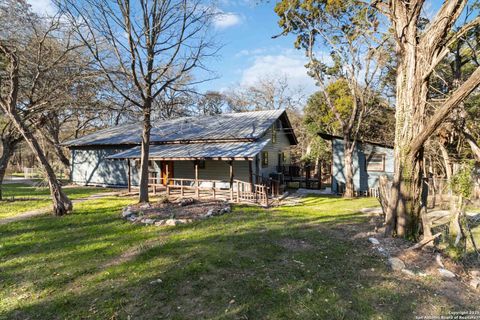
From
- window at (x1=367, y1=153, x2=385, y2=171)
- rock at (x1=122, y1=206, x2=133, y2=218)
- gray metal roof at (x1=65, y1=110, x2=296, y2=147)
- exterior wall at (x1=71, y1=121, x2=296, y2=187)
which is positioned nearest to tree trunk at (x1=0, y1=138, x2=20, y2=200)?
gray metal roof at (x1=65, y1=110, x2=296, y2=147)

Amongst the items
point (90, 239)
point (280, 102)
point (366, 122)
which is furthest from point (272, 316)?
point (280, 102)

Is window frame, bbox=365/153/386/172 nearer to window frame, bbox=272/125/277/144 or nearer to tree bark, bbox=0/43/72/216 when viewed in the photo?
window frame, bbox=272/125/277/144

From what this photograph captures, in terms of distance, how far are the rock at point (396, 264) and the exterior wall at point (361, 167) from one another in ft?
34.6

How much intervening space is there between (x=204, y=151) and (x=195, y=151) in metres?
0.63

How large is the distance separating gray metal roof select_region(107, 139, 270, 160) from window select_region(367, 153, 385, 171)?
5.93 meters

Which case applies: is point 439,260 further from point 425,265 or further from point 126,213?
point 126,213

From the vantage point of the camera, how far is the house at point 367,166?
48.4ft

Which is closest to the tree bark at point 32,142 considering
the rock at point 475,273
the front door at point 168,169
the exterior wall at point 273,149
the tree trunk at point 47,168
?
the tree trunk at point 47,168

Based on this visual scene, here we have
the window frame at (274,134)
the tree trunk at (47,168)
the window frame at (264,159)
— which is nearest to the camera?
the tree trunk at (47,168)

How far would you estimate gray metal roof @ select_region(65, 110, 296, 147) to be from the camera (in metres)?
15.9

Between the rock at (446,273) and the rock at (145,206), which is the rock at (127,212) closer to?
the rock at (145,206)

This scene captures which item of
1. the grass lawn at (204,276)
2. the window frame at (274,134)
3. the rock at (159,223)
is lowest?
the grass lawn at (204,276)

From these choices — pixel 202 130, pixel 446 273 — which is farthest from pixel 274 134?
pixel 446 273

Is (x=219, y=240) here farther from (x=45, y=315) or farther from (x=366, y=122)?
(x=366, y=122)
